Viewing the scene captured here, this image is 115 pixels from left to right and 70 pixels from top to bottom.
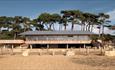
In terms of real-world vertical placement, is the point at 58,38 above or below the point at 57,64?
above

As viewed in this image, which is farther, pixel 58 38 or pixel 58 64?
pixel 58 38

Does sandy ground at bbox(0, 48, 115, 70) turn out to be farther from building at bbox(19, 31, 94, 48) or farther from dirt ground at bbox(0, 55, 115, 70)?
building at bbox(19, 31, 94, 48)

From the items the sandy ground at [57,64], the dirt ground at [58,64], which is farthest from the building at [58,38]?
the dirt ground at [58,64]

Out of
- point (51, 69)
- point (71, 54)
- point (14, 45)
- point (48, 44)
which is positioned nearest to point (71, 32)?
point (48, 44)

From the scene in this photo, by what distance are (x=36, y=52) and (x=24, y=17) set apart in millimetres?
29437

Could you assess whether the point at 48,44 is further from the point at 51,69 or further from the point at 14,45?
the point at 51,69

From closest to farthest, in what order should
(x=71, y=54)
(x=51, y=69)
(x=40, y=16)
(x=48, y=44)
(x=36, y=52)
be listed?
(x=51, y=69) < (x=71, y=54) < (x=36, y=52) < (x=48, y=44) < (x=40, y=16)

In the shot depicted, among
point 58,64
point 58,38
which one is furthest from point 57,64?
point 58,38

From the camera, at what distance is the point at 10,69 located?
24281 millimetres

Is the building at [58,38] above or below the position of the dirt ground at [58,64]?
above

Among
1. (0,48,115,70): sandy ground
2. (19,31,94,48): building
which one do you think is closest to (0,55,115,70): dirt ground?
(0,48,115,70): sandy ground

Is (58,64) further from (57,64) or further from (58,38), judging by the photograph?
(58,38)

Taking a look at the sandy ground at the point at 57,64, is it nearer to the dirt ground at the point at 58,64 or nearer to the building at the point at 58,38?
the dirt ground at the point at 58,64

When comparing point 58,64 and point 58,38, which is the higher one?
point 58,38
